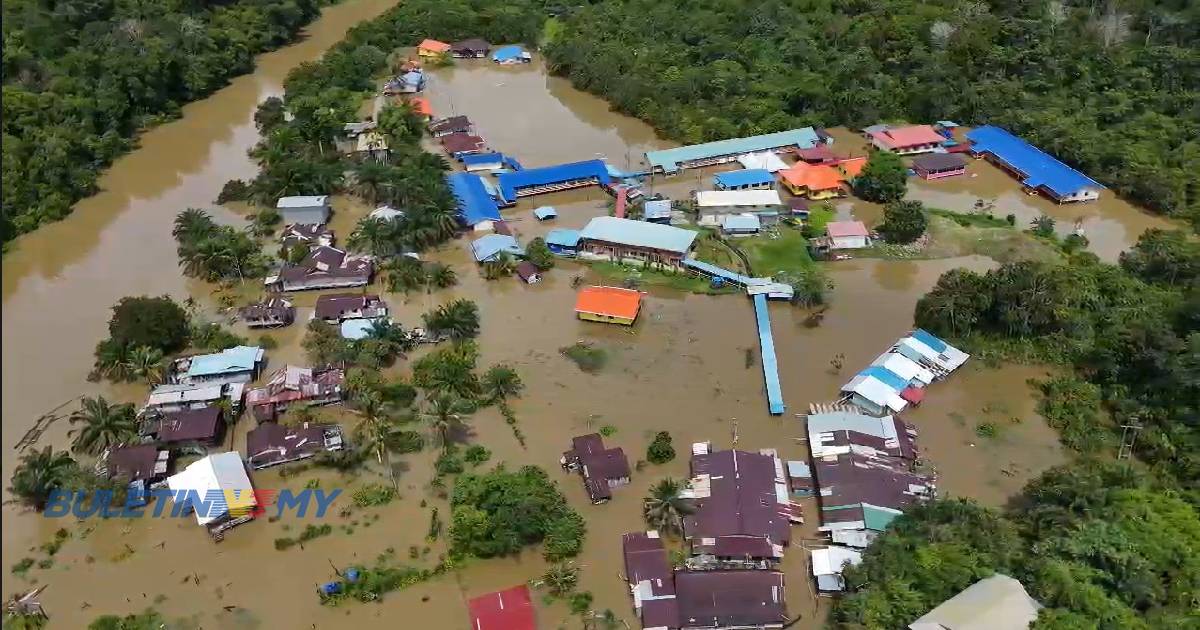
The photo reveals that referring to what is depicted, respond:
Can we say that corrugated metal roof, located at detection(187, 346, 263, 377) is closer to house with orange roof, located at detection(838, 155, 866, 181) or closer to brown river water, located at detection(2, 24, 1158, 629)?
brown river water, located at detection(2, 24, 1158, 629)

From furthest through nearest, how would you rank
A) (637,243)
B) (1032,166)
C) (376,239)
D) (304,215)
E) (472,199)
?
(1032,166), (472,199), (304,215), (376,239), (637,243)

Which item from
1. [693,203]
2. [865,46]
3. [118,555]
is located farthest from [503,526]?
[865,46]

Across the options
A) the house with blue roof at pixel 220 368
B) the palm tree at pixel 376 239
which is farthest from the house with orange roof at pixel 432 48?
the house with blue roof at pixel 220 368

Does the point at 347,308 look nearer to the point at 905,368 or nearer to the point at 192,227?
the point at 192,227

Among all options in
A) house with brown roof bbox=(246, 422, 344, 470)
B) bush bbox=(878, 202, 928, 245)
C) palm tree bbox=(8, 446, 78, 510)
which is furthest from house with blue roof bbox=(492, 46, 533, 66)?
palm tree bbox=(8, 446, 78, 510)

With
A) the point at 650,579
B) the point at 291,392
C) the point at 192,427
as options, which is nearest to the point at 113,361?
the point at 192,427
